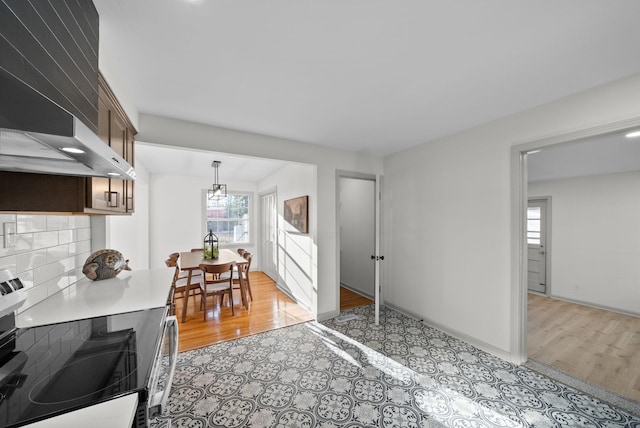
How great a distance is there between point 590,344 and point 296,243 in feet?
12.7

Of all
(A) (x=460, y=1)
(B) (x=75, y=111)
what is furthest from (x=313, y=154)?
(B) (x=75, y=111)

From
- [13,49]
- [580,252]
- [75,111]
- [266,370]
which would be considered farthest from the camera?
[580,252]

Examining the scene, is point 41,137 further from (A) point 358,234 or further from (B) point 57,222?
(A) point 358,234

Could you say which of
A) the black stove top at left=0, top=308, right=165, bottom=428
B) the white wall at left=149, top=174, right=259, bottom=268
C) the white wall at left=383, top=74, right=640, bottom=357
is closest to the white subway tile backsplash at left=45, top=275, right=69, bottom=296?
the black stove top at left=0, top=308, right=165, bottom=428

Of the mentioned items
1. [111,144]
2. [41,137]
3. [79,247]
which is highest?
[111,144]

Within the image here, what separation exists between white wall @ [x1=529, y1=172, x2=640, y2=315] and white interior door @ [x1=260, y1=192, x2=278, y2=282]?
5.44m

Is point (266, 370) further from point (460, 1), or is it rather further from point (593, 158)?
point (593, 158)

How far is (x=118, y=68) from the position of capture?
1638 mm

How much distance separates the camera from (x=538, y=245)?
4715 mm

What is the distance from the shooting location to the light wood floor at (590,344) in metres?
2.11

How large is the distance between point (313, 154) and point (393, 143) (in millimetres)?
1100

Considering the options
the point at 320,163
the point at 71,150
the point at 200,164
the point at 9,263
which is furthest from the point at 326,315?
the point at 200,164

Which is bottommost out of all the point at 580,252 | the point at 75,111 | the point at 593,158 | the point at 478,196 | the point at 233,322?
the point at 233,322

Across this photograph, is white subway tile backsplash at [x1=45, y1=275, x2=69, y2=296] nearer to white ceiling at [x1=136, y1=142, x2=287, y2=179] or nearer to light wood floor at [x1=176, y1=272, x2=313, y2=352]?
light wood floor at [x1=176, y1=272, x2=313, y2=352]
